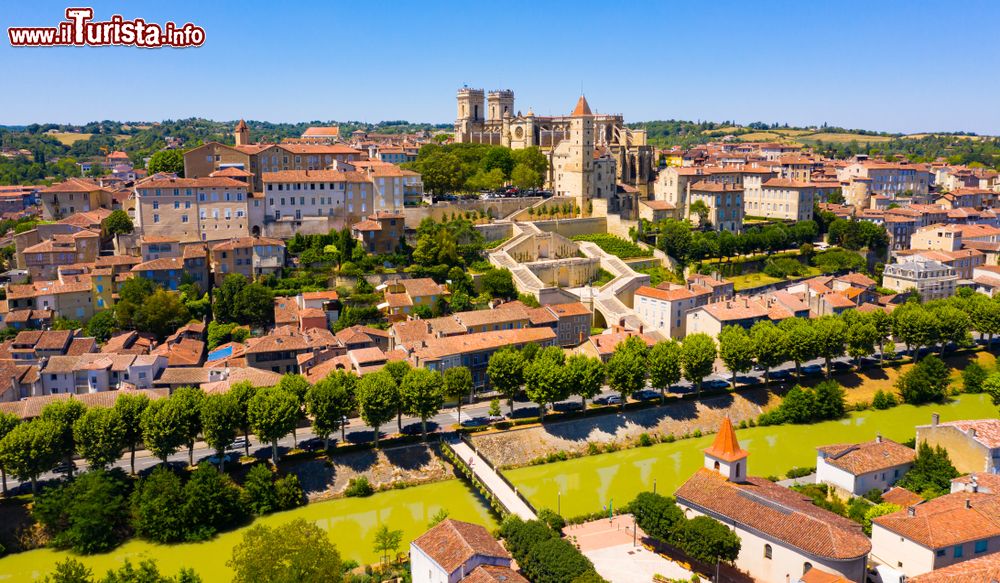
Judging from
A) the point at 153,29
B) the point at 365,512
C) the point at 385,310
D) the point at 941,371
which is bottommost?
the point at 365,512

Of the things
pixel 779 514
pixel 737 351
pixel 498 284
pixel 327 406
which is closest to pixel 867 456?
pixel 779 514

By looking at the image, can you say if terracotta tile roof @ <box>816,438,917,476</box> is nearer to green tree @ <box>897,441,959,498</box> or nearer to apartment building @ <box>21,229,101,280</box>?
green tree @ <box>897,441,959,498</box>

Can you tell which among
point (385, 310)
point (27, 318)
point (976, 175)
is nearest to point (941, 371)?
point (385, 310)

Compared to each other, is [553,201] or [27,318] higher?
[553,201]

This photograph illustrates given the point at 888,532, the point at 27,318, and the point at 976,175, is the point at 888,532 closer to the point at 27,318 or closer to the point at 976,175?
the point at 27,318

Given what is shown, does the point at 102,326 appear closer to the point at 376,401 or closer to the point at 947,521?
the point at 376,401

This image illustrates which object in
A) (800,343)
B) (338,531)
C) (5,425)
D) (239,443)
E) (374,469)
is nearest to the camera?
(338,531)
